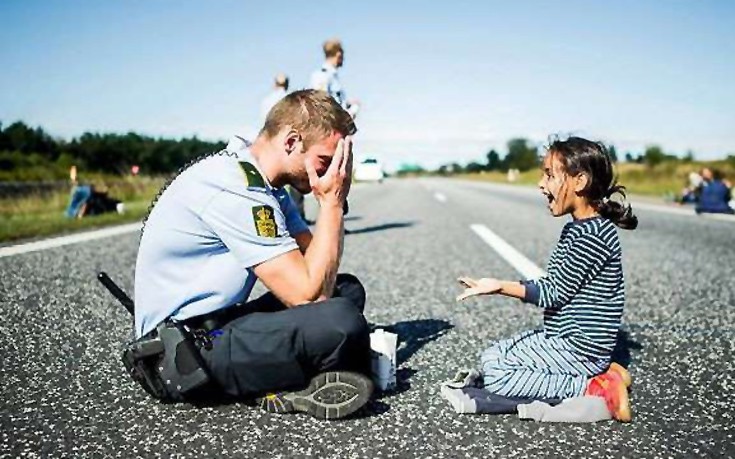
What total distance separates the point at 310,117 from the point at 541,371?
1.37 meters

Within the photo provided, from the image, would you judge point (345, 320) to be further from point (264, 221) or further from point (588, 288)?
point (588, 288)

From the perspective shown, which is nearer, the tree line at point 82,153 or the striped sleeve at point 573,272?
the striped sleeve at point 573,272

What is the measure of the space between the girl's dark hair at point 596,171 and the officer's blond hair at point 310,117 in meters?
0.91

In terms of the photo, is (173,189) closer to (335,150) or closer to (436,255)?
(335,150)

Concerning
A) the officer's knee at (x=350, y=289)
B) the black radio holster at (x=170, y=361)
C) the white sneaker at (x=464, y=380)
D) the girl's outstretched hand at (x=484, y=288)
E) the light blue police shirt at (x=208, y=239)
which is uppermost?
the light blue police shirt at (x=208, y=239)

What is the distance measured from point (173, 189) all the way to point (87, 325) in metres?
1.91

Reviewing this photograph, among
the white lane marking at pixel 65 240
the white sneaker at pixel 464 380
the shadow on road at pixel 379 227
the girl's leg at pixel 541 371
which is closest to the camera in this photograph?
the girl's leg at pixel 541 371

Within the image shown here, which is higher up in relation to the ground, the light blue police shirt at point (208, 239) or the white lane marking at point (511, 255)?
the light blue police shirt at point (208, 239)

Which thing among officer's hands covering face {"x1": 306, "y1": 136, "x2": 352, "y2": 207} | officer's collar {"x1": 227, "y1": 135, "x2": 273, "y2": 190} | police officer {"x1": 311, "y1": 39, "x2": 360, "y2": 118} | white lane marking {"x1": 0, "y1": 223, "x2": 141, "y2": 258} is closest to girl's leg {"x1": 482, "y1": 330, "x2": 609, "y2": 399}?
officer's hands covering face {"x1": 306, "y1": 136, "x2": 352, "y2": 207}

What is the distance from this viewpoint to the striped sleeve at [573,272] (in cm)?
278

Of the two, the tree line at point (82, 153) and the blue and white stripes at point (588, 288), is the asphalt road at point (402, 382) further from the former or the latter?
the tree line at point (82, 153)

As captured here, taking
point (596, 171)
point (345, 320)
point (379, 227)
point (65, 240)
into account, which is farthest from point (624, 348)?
point (379, 227)

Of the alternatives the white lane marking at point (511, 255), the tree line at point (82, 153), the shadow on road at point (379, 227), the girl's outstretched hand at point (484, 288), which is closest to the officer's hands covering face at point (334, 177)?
the girl's outstretched hand at point (484, 288)

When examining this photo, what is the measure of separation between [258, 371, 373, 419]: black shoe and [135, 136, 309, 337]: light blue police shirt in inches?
18.5
